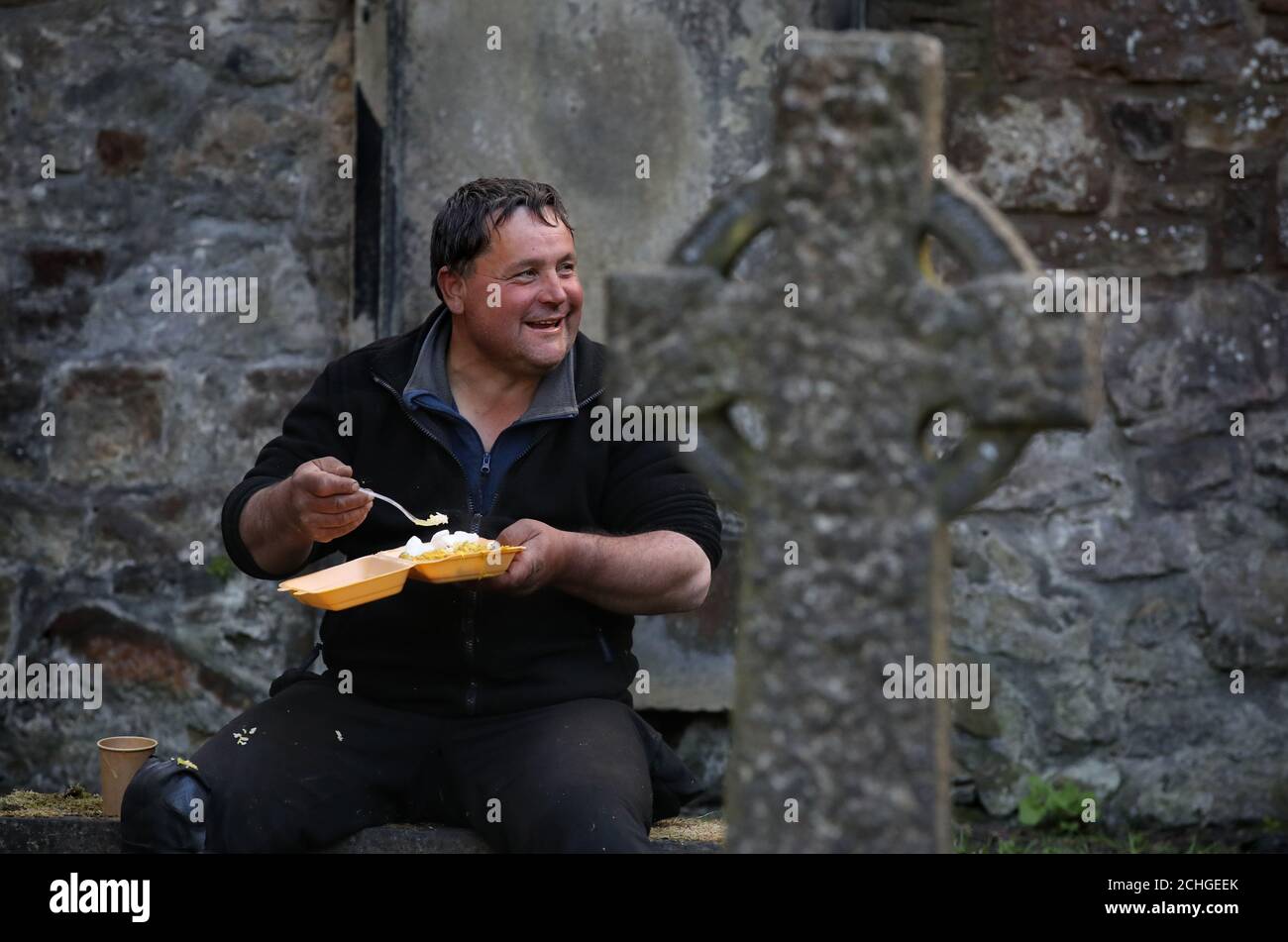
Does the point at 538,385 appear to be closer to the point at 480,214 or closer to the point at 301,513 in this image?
the point at 480,214

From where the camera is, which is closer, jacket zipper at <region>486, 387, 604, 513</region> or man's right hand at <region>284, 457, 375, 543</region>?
man's right hand at <region>284, 457, 375, 543</region>

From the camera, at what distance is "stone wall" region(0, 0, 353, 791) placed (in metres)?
4.46

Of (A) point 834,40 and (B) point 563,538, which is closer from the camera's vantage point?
(A) point 834,40

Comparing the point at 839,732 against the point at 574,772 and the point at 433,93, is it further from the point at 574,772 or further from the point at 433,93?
the point at 433,93

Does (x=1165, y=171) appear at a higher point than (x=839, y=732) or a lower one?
higher

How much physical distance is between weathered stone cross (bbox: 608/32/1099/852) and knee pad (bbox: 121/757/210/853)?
1243 mm

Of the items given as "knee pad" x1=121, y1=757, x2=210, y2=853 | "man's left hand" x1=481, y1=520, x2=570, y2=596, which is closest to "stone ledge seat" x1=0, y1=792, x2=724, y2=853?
"knee pad" x1=121, y1=757, x2=210, y2=853

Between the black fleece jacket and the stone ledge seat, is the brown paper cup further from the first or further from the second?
the black fleece jacket

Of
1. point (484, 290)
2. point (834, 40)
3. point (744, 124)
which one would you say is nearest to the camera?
point (834, 40)

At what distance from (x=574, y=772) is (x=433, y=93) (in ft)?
6.41

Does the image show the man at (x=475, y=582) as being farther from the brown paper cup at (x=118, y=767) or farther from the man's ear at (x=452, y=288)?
the brown paper cup at (x=118, y=767)

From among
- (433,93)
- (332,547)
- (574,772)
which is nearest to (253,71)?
(433,93)
